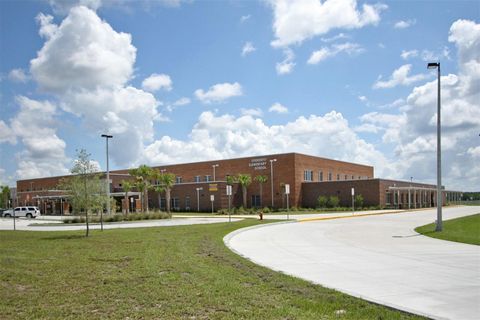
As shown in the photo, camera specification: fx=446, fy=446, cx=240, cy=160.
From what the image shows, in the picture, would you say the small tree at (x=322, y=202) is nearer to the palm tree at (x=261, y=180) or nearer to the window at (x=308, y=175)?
the window at (x=308, y=175)

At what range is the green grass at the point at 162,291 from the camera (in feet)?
Result: 21.4

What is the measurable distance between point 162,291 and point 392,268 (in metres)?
5.50

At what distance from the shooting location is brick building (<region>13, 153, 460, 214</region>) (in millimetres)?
62969

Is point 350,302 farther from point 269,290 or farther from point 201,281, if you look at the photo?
point 201,281

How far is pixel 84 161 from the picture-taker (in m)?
22.2

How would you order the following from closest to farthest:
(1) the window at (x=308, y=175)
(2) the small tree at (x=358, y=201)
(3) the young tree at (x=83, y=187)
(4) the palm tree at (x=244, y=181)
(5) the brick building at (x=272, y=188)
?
(3) the young tree at (x=83, y=187) < (2) the small tree at (x=358, y=201) < (5) the brick building at (x=272, y=188) < (4) the palm tree at (x=244, y=181) < (1) the window at (x=308, y=175)

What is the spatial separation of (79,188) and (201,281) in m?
15.4

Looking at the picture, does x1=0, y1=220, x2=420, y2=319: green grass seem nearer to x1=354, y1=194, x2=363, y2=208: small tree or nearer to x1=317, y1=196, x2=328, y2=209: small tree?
x1=354, y1=194, x2=363, y2=208: small tree

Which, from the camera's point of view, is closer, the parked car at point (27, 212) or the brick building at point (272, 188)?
the parked car at point (27, 212)

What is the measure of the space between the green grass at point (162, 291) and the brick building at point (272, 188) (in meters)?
48.5

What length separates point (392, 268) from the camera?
10.4m

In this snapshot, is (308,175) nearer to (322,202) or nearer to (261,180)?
(322,202)

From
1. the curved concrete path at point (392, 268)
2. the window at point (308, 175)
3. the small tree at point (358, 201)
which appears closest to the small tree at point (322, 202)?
the small tree at point (358, 201)

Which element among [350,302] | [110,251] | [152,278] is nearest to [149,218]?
[110,251]
